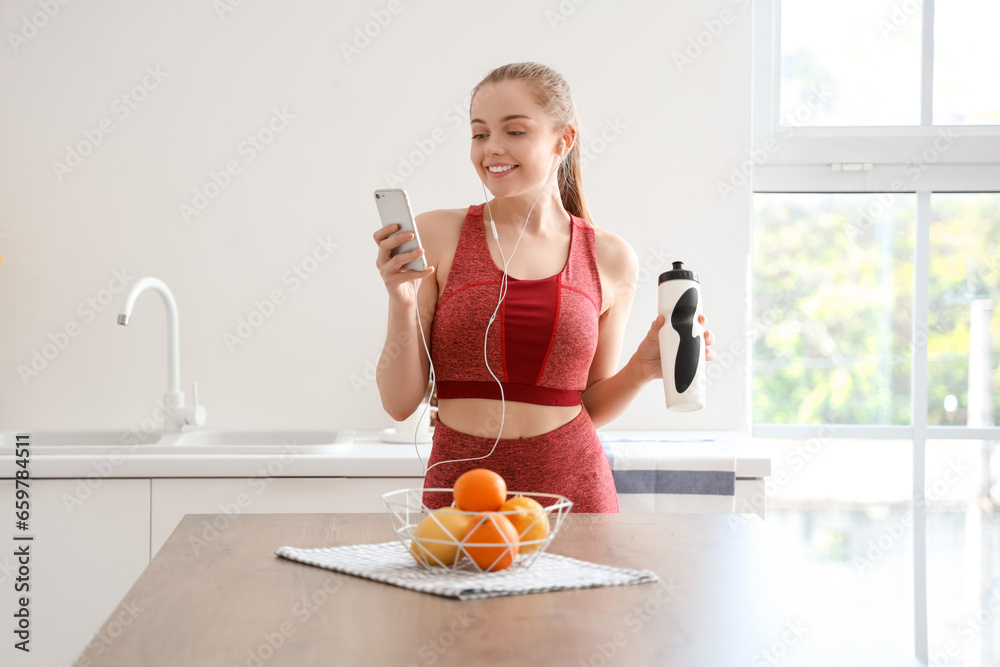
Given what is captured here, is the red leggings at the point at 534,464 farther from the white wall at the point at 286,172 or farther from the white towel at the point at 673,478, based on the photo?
the white wall at the point at 286,172

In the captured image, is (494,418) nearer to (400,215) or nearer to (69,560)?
(400,215)

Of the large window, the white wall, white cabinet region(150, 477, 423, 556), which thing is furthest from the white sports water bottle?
the large window

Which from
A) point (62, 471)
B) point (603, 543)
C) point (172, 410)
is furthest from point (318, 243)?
point (603, 543)

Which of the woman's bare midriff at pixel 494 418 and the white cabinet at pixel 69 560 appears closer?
the woman's bare midriff at pixel 494 418

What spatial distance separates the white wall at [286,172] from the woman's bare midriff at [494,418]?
99cm

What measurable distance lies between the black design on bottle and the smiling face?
0.30m

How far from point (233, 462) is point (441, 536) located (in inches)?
43.2

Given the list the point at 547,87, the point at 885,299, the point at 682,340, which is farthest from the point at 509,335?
the point at 885,299

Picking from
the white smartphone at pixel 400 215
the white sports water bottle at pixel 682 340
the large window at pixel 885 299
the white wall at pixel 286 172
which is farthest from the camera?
the large window at pixel 885 299

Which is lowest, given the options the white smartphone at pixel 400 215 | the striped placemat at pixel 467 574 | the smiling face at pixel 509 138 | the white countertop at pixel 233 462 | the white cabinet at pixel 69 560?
the white cabinet at pixel 69 560

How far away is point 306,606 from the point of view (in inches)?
29.5

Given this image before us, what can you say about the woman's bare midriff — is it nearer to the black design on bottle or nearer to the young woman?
the young woman

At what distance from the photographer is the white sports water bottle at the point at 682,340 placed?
117 cm

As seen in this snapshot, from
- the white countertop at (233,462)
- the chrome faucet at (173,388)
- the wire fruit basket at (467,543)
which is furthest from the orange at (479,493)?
the chrome faucet at (173,388)
